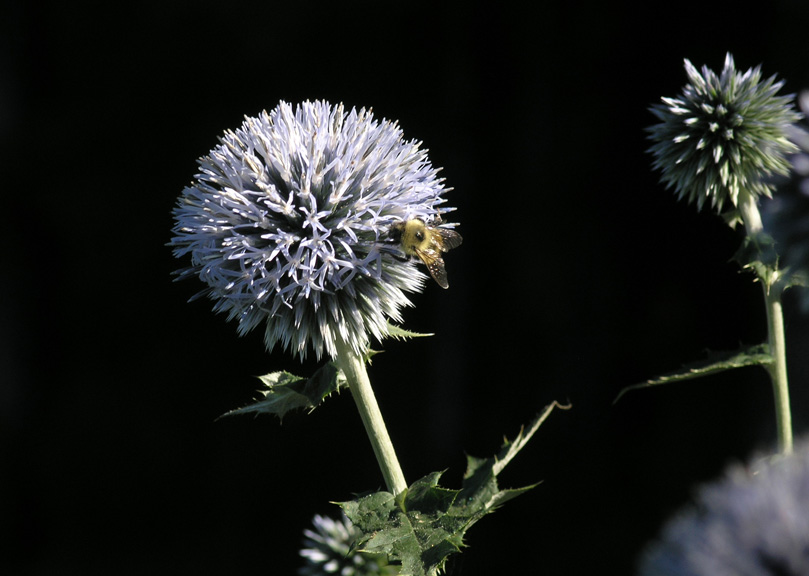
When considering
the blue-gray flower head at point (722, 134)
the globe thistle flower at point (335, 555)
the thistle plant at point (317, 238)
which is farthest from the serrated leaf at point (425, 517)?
the blue-gray flower head at point (722, 134)

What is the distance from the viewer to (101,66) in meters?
3.88

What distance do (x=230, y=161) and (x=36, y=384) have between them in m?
3.00

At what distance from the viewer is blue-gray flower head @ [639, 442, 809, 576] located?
65cm

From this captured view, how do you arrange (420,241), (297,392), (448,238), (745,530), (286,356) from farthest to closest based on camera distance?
(286,356), (448,238), (420,241), (297,392), (745,530)

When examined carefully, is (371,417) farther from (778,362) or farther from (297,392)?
(778,362)

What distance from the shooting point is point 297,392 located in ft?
4.39

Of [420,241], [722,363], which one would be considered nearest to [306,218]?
[420,241]

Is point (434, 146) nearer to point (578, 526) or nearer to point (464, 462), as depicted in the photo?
point (464, 462)

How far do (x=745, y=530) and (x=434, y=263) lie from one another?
884 mm

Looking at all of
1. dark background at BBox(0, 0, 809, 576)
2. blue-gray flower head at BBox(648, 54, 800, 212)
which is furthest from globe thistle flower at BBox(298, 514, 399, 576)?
dark background at BBox(0, 0, 809, 576)

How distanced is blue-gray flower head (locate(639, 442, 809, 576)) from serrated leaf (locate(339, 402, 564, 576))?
378 millimetres

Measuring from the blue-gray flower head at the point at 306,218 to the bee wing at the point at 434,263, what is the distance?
5 centimetres

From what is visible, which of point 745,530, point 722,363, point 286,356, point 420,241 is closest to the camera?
point 745,530

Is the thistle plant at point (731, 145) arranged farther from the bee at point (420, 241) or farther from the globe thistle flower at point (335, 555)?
the globe thistle flower at point (335, 555)
